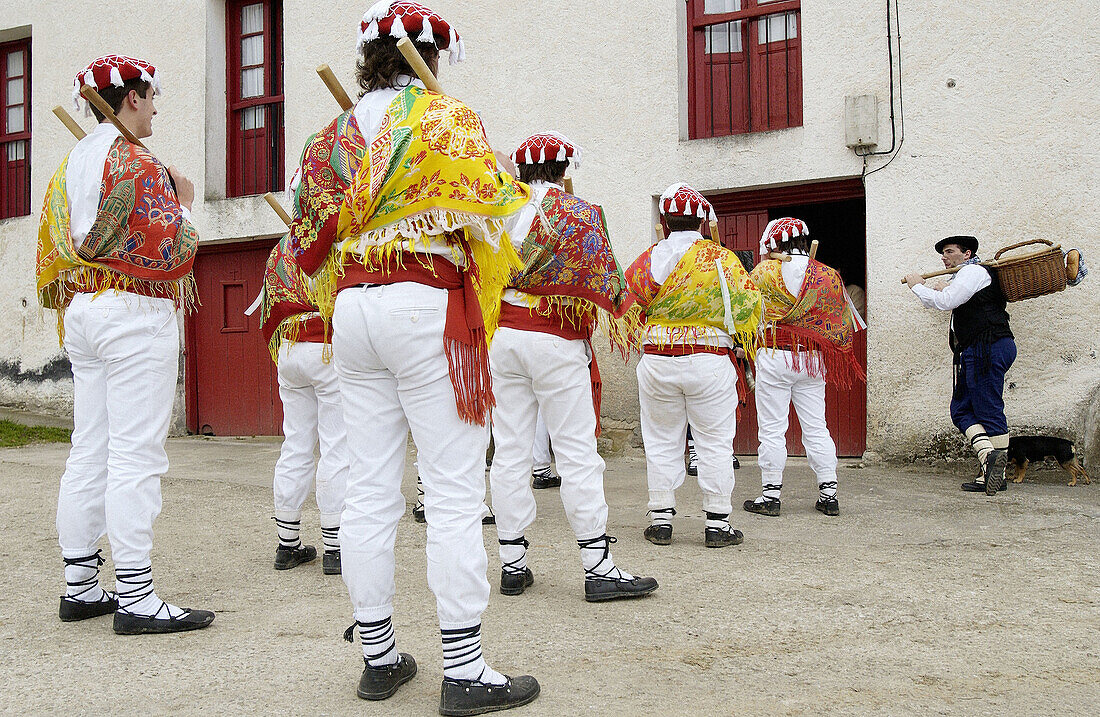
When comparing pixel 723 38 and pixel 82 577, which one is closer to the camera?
pixel 82 577

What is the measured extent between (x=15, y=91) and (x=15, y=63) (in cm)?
36

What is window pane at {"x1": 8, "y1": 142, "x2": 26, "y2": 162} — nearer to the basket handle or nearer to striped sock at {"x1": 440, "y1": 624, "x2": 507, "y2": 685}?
the basket handle

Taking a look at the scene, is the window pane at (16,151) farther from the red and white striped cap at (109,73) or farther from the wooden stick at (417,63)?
the wooden stick at (417,63)

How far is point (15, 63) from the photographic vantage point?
1176 cm

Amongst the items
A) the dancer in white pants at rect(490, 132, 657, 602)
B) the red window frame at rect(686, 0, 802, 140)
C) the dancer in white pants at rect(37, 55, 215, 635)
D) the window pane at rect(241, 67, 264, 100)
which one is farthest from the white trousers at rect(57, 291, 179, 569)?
the window pane at rect(241, 67, 264, 100)

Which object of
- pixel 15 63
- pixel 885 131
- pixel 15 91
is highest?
pixel 15 63

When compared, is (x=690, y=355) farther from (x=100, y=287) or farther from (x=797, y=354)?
(x=100, y=287)

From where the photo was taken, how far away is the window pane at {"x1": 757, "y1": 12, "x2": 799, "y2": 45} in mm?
8070

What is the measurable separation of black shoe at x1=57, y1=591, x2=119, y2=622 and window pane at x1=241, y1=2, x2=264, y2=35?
863 centimetres

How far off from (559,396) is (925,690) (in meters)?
1.72

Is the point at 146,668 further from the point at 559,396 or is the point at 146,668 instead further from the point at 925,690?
the point at 925,690

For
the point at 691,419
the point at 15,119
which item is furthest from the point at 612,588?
the point at 15,119

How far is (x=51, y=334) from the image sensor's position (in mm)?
10914

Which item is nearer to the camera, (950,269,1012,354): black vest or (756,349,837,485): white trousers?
(756,349,837,485): white trousers
